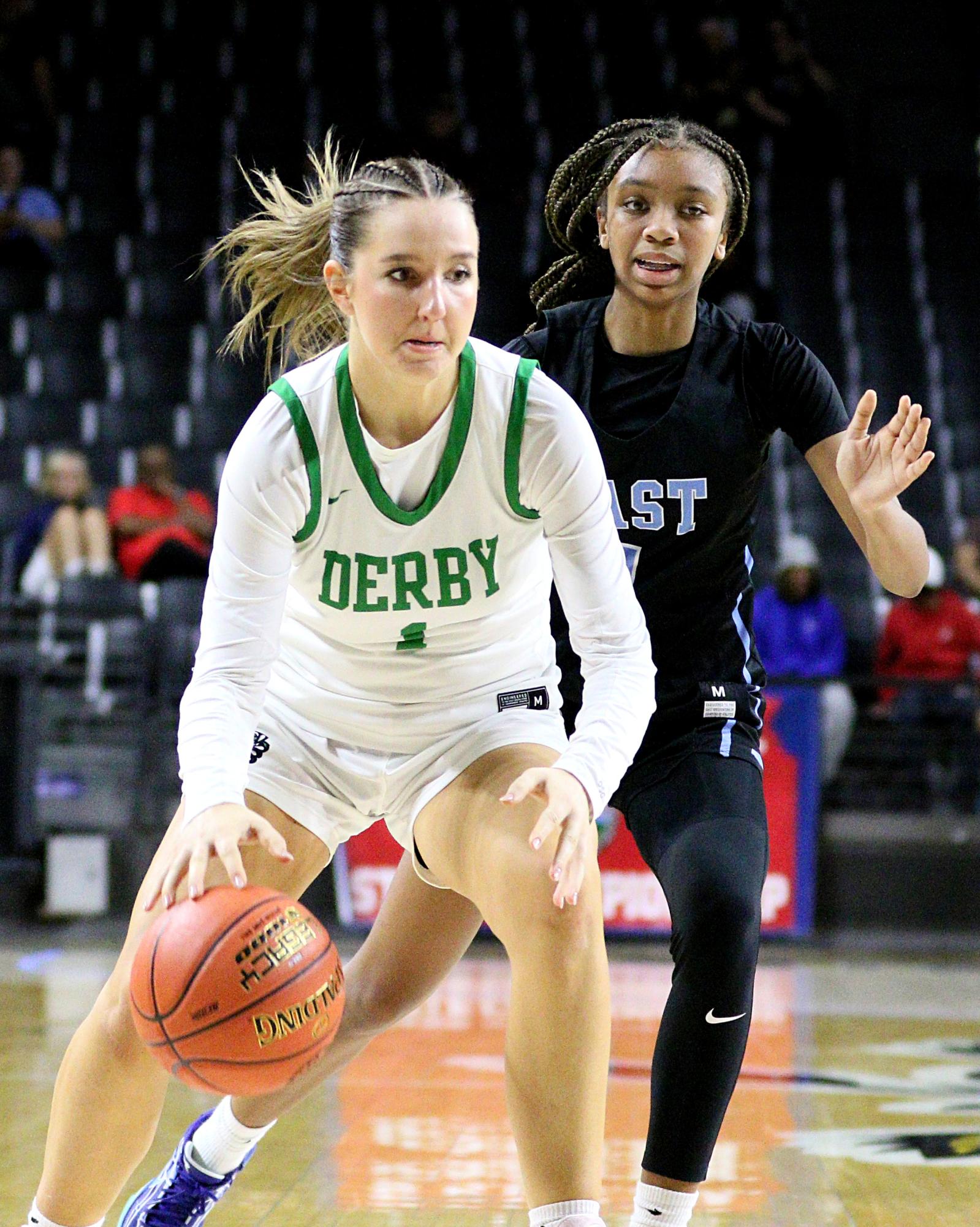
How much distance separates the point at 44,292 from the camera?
1023 centimetres

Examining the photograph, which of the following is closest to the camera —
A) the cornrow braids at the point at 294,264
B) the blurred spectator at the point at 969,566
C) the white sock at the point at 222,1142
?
the cornrow braids at the point at 294,264

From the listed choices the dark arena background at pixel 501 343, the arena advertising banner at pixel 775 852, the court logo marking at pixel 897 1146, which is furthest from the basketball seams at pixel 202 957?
the arena advertising banner at pixel 775 852

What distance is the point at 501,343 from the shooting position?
9555mm

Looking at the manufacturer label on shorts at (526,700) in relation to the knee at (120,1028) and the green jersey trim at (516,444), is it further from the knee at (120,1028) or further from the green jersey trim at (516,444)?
the knee at (120,1028)

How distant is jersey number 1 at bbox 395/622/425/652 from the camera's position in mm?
2578

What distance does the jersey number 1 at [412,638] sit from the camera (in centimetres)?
258

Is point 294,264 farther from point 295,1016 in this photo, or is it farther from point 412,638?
point 295,1016

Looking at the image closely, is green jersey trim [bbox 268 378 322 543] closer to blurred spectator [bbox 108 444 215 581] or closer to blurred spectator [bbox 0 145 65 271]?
blurred spectator [bbox 108 444 215 581]

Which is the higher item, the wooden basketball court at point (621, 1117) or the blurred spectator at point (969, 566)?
the blurred spectator at point (969, 566)

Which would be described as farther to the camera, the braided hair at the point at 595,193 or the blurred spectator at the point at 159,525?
the blurred spectator at the point at 159,525

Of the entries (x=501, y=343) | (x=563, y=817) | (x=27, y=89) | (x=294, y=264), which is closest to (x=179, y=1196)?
(x=563, y=817)

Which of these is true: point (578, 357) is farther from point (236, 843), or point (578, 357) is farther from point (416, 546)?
point (236, 843)

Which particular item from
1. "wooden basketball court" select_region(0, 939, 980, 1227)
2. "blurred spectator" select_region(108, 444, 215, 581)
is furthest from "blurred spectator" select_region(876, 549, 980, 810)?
"blurred spectator" select_region(108, 444, 215, 581)

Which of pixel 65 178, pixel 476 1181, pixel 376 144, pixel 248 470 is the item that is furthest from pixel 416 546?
pixel 65 178
